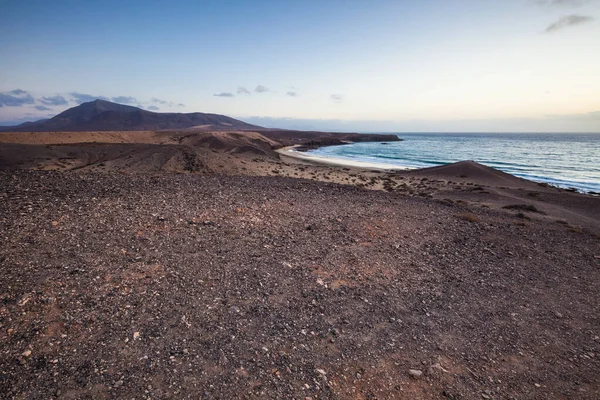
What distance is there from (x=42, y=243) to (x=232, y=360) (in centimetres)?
742

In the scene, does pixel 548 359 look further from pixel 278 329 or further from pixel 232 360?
pixel 232 360

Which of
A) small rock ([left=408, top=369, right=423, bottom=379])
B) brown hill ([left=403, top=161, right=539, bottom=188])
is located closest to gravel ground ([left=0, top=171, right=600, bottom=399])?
small rock ([left=408, top=369, right=423, bottom=379])

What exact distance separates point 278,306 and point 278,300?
0.77 ft

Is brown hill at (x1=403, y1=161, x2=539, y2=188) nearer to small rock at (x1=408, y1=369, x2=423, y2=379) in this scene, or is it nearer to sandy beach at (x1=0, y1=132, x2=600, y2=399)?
sandy beach at (x1=0, y1=132, x2=600, y2=399)

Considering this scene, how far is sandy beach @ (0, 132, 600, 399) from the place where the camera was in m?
4.79

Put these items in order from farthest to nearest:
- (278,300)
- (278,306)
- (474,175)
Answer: (474,175), (278,300), (278,306)

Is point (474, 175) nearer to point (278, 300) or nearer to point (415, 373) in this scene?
point (278, 300)

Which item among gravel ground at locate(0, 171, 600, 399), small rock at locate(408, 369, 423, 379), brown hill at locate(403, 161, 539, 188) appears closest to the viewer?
gravel ground at locate(0, 171, 600, 399)

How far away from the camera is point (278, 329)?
5.93m

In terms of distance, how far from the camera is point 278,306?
22.0 feet

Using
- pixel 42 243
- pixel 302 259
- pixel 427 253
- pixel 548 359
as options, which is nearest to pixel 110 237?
pixel 42 243

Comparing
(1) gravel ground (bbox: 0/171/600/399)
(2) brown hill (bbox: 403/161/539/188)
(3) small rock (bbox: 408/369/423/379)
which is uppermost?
(2) brown hill (bbox: 403/161/539/188)

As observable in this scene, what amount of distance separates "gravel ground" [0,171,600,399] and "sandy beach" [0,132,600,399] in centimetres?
4

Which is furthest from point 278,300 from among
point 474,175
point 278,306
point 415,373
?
point 474,175
